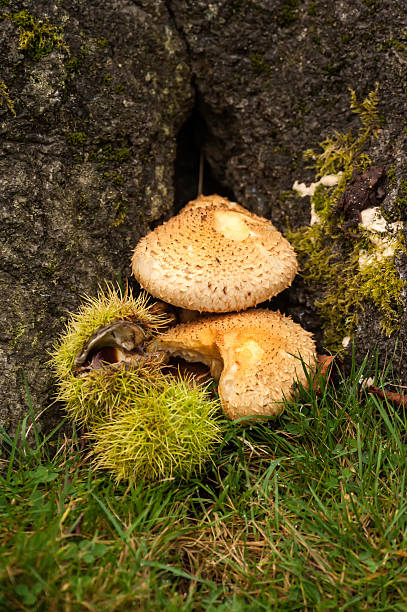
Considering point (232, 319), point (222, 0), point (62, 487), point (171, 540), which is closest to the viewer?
point (171, 540)

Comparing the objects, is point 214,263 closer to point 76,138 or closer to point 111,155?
point 111,155

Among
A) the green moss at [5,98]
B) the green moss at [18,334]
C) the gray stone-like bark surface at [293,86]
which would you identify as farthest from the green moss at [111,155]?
the green moss at [18,334]

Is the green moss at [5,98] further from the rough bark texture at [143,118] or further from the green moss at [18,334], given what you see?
the green moss at [18,334]

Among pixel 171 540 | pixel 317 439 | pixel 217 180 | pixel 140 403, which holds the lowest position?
pixel 171 540

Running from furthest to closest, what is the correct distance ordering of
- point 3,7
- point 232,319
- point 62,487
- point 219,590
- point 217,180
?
point 217,180, point 232,319, point 3,7, point 62,487, point 219,590

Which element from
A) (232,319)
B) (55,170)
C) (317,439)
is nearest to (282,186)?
(232,319)

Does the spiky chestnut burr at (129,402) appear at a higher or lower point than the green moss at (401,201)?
lower

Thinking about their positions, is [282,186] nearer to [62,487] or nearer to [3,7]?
[3,7]
